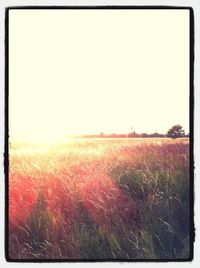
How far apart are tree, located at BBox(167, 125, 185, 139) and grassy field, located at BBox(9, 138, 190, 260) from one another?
0.04m

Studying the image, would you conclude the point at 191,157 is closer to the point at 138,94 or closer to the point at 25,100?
the point at 138,94

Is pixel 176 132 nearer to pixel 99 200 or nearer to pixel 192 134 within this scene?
pixel 192 134

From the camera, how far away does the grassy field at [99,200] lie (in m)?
4.43

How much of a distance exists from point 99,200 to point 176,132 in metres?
0.61

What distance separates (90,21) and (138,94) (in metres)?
0.52

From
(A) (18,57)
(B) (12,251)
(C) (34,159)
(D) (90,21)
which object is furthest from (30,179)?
(D) (90,21)

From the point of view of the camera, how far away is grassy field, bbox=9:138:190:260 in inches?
174

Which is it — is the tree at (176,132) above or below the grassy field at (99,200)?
above

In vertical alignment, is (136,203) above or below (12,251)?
above

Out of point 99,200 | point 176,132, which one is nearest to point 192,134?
point 176,132

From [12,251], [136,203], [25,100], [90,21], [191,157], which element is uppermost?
[90,21]

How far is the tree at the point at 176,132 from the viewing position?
442 cm

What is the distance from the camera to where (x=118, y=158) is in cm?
450

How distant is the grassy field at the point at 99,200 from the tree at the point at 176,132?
0.12 feet
